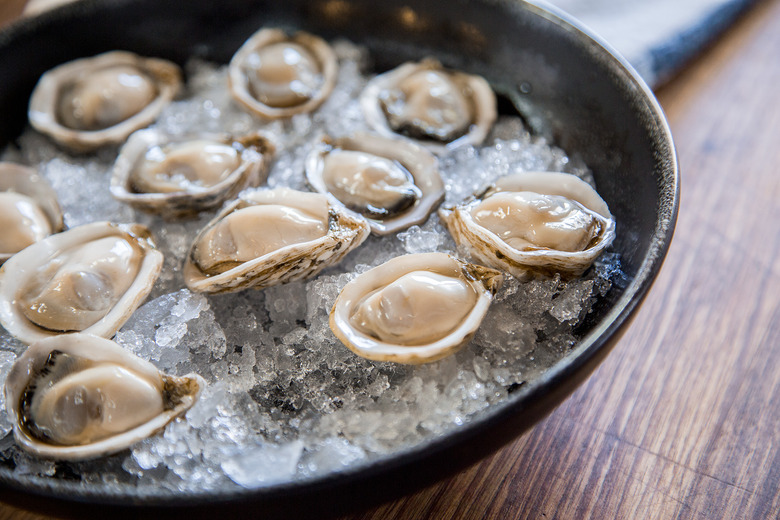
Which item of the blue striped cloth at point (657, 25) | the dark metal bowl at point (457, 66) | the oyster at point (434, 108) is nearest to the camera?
the dark metal bowl at point (457, 66)

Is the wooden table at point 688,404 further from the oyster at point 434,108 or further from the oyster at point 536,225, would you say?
the oyster at point 434,108

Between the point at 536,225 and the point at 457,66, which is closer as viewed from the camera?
the point at 536,225

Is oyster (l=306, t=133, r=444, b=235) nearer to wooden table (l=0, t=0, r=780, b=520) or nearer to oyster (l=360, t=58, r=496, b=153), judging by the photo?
oyster (l=360, t=58, r=496, b=153)

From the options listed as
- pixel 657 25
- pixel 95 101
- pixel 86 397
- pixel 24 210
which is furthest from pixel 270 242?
pixel 657 25

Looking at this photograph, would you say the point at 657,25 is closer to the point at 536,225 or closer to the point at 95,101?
the point at 536,225

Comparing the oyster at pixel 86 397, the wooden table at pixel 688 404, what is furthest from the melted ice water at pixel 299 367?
the wooden table at pixel 688 404

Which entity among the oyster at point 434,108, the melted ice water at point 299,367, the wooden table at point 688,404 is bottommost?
the wooden table at point 688,404
